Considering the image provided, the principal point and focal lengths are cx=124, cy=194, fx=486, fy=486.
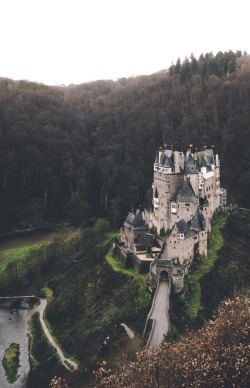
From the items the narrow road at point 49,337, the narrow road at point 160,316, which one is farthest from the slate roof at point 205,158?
the narrow road at point 49,337

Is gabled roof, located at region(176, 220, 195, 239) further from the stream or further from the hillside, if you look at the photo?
the stream

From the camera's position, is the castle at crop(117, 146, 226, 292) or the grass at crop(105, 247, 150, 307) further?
the castle at crop(117, 146, 226, 292)

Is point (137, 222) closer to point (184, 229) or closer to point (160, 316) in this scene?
point (184, 229)

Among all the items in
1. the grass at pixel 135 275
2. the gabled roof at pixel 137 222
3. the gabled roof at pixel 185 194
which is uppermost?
the gabled roof at pixel 185 194

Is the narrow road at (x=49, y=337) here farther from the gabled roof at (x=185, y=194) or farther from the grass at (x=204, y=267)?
the gabled roof at (x=185, y=194)

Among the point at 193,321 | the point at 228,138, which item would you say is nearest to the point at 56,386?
the point at 193,321

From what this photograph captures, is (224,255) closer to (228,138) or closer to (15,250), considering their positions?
(15,250)

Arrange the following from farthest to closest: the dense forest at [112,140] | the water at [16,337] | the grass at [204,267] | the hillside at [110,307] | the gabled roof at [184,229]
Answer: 1. the dense forest at [112,140]
2. the gabled roof at [184,229]
3. the grass at [204,267]
4. the water at [16,337]
5. the hillside at [110,307]

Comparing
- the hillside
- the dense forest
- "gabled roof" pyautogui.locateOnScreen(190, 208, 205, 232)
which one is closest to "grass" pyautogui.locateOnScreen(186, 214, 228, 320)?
the hillside
